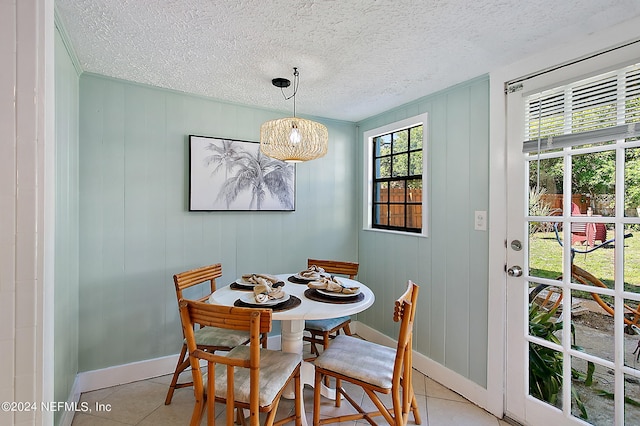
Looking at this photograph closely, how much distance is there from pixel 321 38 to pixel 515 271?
178 centimetres

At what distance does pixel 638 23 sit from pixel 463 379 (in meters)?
2.23

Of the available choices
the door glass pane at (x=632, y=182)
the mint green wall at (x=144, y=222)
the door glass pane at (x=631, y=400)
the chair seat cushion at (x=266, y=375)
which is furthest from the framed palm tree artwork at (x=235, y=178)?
the door glass pane at (x=631, y=400)

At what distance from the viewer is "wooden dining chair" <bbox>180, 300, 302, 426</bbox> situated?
4.28 feet

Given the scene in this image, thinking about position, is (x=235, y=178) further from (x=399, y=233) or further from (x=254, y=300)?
(x=399, y=233)

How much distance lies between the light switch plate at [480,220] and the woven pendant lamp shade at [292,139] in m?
1.17

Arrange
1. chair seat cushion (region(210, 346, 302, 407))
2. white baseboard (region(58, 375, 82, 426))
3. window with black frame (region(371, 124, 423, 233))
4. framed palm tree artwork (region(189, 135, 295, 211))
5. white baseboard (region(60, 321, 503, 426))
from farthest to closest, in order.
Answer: window with black frame (region(371, 124, 423, 233)) < framed palm tree artwork (region(189, 135, 295, 211)) < white baseboard (region(60, 321, 503, 426)) < white baseboard (region(58, 375, 82, 426)) < chair seat cushion (region(210, 346, 302, 407))

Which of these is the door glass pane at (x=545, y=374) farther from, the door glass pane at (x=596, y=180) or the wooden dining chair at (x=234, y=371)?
the wooden dining chair at (x=234, y=371)

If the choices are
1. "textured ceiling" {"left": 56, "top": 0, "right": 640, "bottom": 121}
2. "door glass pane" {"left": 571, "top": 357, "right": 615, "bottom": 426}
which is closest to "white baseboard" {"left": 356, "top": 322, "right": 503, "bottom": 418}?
"door glass pane" {"left": 571, "top": 357, "right": 615, "bottom": 426}

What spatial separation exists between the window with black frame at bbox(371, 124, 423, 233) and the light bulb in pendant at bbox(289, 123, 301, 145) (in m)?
1.26

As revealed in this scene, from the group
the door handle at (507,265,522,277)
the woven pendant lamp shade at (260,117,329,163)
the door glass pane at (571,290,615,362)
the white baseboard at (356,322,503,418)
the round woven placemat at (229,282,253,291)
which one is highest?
the woven pendant lamp shade at (260,117,329,163)

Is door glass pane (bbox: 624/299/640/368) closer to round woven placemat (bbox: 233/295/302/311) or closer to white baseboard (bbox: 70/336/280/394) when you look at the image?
round woven placemat (bbox: 233/295/302/311)

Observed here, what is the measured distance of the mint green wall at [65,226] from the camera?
1591 mm

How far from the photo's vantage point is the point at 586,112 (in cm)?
162

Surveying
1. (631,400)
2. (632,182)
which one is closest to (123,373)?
(631,400)
